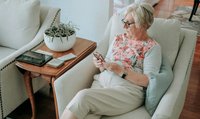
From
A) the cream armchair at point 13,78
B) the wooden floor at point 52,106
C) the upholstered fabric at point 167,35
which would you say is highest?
the upholstered fabric at point 167,35

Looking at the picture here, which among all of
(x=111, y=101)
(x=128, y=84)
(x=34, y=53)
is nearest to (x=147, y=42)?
(x=128, y=84)

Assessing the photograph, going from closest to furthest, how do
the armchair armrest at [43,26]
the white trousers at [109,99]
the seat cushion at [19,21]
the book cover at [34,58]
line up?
1. the white trousers at [109,99]
2. the book cover at [34,58]
3. the armchair armrest at [43,26]
4. the seat cushion at [19,21]

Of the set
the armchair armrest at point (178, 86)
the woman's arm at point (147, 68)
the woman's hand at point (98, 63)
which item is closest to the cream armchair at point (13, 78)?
the woman's hand at point (98, 63)

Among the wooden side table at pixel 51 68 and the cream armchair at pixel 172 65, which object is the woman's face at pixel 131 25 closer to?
the cream armchair at pixel 172 65

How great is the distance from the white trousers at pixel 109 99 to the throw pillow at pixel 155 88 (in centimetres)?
8

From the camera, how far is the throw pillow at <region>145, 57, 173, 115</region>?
62.7 inches

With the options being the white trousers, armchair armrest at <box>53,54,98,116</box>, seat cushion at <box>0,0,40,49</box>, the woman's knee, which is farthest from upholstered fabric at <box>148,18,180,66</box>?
seat cushion at <box>0,0,40,49</box>

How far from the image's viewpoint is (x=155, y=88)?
1592 mm

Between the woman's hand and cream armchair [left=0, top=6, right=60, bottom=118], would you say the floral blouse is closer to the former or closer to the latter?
the woman's hand

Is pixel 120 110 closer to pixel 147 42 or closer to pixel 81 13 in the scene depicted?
pixel 147 42

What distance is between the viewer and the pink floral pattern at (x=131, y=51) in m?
1.75

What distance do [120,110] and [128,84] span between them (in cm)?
18

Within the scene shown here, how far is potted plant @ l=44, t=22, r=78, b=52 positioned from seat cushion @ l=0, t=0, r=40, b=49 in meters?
0.29

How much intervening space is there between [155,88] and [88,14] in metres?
1.48
